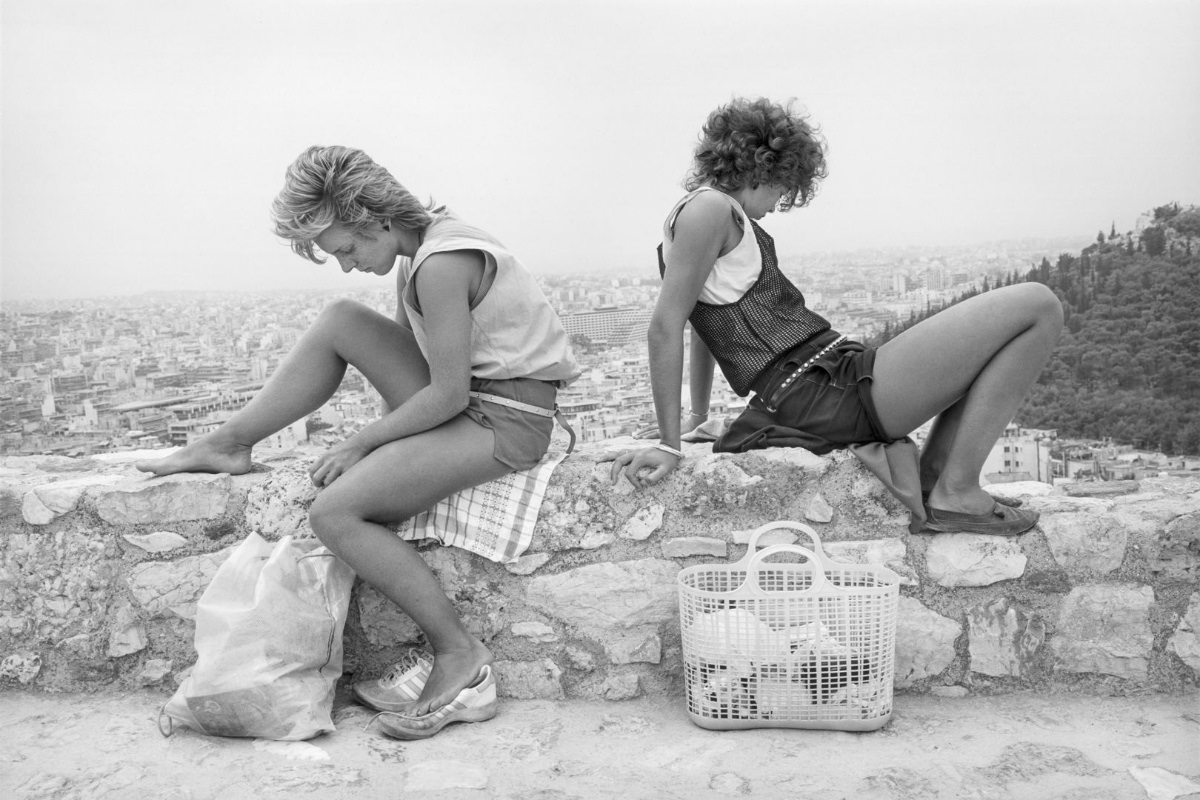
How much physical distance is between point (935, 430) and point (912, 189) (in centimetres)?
499

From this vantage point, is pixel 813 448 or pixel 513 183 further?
pixel 513 183

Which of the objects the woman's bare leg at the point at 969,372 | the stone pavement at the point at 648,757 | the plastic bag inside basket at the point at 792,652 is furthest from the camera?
the woman's bare leg at the point at 969,372

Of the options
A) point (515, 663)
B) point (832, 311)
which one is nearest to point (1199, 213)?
point (832, 311)

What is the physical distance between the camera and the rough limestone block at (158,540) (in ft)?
7.64

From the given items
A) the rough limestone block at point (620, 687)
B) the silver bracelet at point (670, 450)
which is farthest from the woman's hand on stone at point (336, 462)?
the rough limestone block at point (620, 687)

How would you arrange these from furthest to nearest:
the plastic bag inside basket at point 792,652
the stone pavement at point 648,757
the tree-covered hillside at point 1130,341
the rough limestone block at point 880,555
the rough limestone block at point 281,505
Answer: the tree-covered hillside at point 1130,341 → the rough limestone block at point 281,505 → the rough limestone block at point 880,555 → the plastic bag inside basket at point 792,652 → the stone pavement at point 648,757

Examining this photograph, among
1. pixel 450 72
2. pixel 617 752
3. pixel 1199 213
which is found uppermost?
pixel 450 72

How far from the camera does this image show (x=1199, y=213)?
205 inches

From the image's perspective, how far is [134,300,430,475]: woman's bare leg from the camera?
89.4 inches

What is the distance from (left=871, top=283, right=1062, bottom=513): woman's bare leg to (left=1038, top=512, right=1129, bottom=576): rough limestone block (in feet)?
0.52

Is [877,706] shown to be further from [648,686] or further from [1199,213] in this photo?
[1199,213]

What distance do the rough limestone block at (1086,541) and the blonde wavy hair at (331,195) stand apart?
164 centimetres

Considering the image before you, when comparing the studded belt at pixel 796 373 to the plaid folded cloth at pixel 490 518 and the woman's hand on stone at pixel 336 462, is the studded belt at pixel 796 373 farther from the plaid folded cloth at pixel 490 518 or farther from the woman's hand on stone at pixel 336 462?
the woman's hand on stone at pixel 336 462

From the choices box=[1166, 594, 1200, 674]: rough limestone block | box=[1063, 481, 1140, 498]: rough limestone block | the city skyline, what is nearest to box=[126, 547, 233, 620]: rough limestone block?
box=[1063, 481, 1140, 498]: rough limestone block
